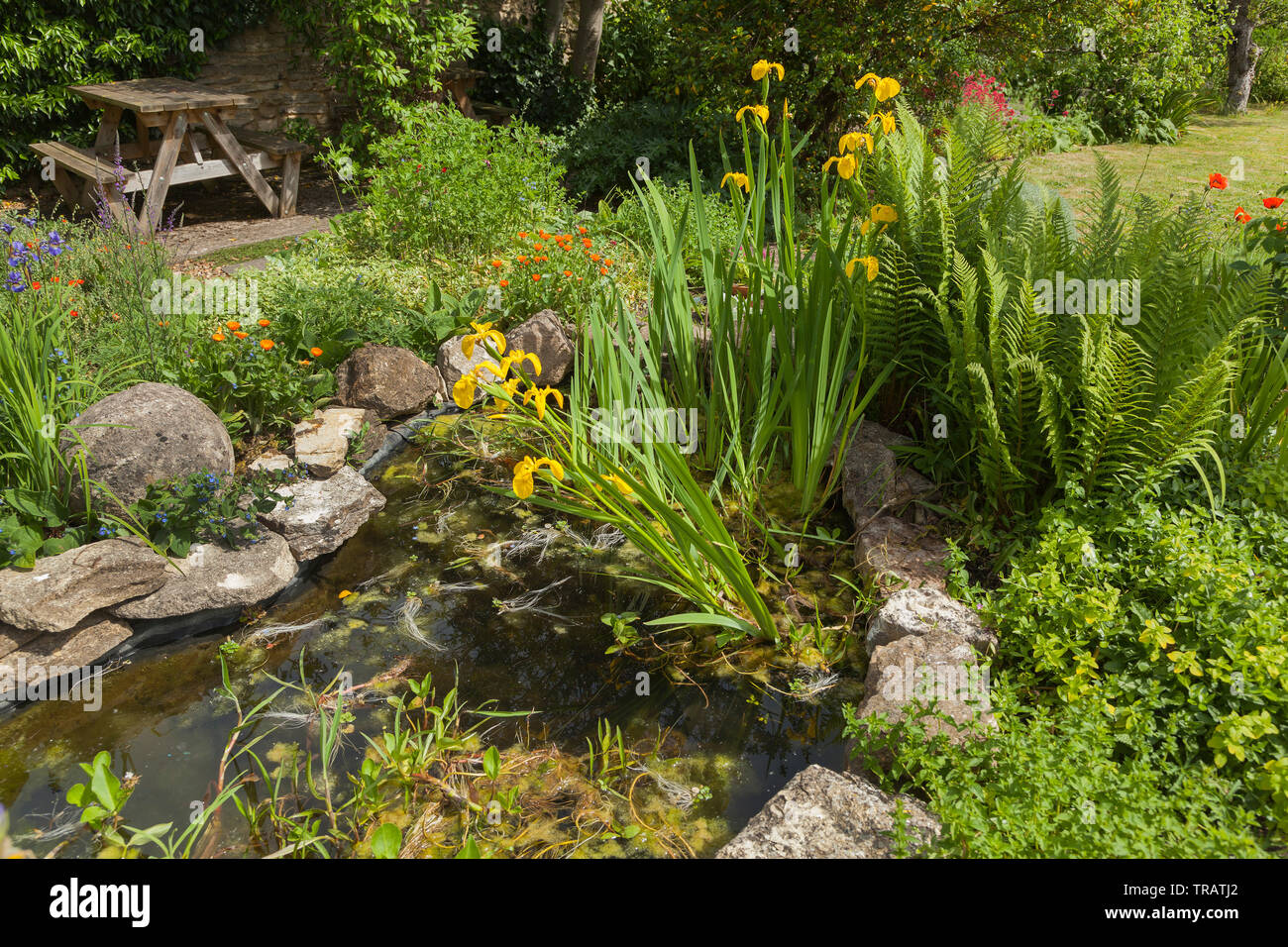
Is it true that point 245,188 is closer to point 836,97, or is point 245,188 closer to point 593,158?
point 593,158

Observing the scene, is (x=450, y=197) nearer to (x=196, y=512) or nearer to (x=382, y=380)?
(x=382, y=380)

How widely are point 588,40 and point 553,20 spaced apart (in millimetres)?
883

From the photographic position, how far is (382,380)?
4.09 meters

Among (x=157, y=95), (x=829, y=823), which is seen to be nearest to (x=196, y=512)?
(x=829, y=823)

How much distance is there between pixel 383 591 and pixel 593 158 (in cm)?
527

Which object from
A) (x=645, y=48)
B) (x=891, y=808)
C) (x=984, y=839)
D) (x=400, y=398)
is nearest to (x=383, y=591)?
(x=400, y=398)

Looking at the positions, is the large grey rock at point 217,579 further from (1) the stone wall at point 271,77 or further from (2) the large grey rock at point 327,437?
(1) the stone wall at point 271,77

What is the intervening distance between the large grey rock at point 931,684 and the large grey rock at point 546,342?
7.87 feet

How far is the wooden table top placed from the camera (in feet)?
20.1

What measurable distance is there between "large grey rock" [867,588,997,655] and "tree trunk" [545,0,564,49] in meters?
8.34

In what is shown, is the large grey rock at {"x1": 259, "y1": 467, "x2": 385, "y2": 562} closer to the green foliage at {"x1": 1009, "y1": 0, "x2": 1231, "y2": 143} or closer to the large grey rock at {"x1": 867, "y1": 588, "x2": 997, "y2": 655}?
the large grey rock at {"x1": 867, "y1": 588, "x2": 997, "y2": 655}

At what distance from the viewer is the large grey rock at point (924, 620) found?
2482 millimetres

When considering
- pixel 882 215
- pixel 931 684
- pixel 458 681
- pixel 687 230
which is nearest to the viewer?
pixel 931 684

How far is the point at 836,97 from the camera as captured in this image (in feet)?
22.6
